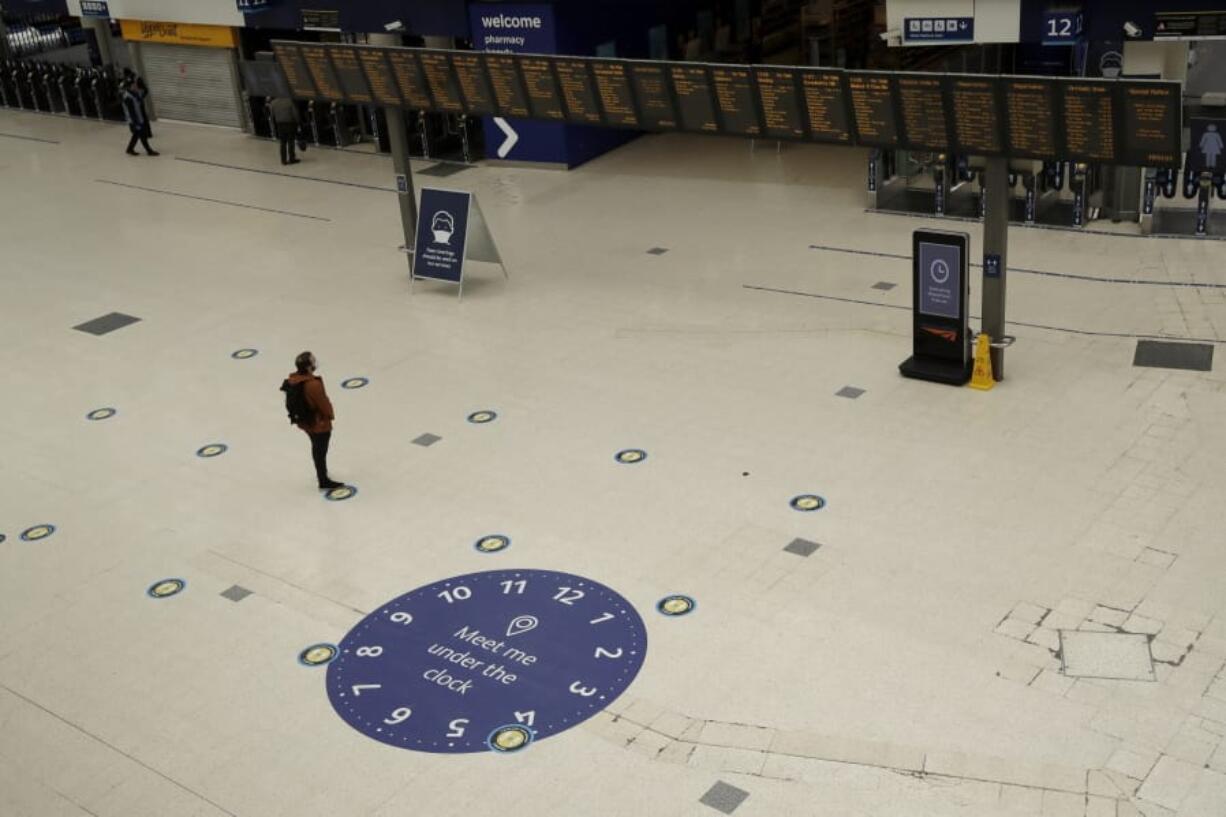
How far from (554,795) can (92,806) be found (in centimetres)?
267

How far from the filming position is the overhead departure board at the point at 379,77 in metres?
15.1

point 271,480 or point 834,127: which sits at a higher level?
point 834,127

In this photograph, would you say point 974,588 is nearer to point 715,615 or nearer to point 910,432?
point 715,615

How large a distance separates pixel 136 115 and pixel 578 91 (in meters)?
12.6

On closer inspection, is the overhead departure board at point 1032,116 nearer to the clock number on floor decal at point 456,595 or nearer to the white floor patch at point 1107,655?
the white floor patch at point 1107,655

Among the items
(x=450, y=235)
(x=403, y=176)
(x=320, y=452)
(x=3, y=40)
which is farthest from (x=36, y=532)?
(x=3, y=40)

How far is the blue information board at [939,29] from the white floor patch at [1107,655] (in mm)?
9476

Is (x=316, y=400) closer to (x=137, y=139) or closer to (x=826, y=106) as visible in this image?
(x=826, y=106)

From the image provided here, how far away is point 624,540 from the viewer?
9844 millimetres

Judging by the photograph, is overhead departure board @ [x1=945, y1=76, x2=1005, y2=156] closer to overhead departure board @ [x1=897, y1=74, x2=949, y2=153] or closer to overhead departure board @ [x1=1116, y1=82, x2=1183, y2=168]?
overhead departure board @ [x1=897, y1=74, x2=949, y2=153]

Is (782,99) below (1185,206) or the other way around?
the other way around

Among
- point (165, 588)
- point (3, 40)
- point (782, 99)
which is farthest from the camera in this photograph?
point (3, 40)

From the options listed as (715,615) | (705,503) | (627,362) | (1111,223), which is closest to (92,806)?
(715,615)

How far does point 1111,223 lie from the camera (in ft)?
52.0
